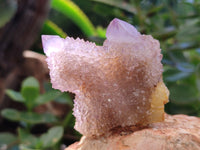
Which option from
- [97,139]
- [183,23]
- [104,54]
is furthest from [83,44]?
[183,23]

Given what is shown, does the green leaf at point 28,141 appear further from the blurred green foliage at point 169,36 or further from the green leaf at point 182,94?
the green leaf at point 182,94

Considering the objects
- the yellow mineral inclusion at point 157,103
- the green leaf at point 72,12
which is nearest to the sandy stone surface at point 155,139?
the yellow mineral inclusion at point 157,103

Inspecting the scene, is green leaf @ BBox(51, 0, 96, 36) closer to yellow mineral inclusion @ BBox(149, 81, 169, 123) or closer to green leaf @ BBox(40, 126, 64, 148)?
green leaf @ BBox(40, 126, 64, 148)

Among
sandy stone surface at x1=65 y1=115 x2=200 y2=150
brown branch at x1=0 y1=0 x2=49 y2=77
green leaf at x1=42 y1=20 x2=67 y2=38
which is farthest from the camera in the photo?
green leaf at x1=42 y1=20 x2=67 y2=38

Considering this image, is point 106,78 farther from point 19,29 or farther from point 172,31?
point 19,29

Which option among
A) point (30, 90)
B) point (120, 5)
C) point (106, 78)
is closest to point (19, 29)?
point (30, 90)

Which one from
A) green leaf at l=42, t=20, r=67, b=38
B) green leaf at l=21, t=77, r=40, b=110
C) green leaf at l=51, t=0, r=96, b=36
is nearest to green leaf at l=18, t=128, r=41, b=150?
green leaf at l=21, t=77, r=40, b=110
